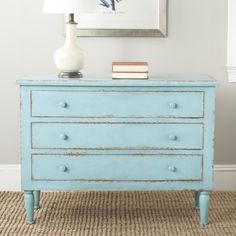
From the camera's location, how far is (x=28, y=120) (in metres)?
3.32

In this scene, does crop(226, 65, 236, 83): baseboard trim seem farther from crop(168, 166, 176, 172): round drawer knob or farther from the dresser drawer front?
crop(168, 166, 176, 172): round drawer knob

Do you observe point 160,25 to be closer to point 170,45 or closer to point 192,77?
point 170,45

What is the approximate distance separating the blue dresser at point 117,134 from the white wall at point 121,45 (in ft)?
2.25

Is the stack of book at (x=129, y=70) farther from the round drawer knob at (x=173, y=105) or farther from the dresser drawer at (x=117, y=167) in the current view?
the dresser drawer at (x=117, y=167)

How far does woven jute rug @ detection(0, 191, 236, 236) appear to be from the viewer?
131 inches

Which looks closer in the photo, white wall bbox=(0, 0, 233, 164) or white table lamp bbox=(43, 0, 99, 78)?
white table lamp bbox=(43, 0, 99, 78)

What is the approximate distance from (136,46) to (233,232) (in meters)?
1.40

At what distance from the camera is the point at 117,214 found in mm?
3609

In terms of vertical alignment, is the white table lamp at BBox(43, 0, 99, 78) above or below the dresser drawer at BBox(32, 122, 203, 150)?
above

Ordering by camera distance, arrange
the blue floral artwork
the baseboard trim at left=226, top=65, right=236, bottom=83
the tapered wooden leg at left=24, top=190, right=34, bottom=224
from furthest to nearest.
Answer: the baseboard trim at left=226, top=65, right=236, bottom=83
the blue floral artwork
the tapered wooden leg at left=24, top=190, right=34, bottom=224

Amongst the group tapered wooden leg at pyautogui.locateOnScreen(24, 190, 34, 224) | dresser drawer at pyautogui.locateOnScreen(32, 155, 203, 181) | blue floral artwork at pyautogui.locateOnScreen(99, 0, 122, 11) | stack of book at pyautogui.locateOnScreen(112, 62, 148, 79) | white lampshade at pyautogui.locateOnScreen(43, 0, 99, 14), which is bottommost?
tapered wooden leg at pyautogui.locateOnScreen(24, 190, 34, 224)

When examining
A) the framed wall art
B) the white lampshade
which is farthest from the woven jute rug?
the white lampshade

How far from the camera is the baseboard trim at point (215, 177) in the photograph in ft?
13.5

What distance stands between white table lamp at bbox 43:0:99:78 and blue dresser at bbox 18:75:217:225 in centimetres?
13
